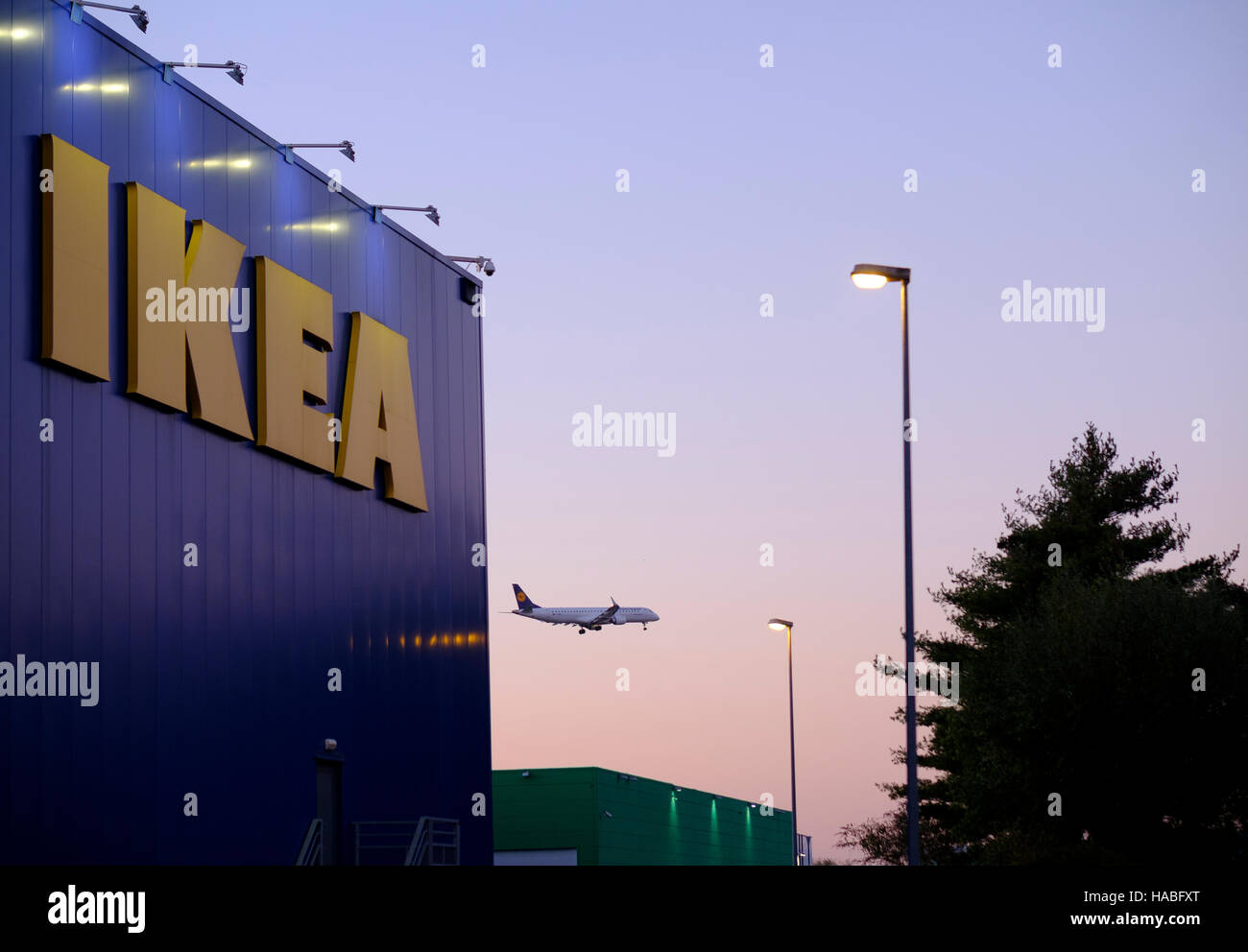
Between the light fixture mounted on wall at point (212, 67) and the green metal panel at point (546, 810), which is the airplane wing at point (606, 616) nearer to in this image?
the green metal panel at point (546, 810)

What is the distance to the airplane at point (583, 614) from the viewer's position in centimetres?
10058

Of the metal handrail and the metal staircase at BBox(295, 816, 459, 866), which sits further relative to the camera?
the metal staircase at BBox(295, 816, 459, 866)

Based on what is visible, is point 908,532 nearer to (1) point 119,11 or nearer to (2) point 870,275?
(2) point 870,275

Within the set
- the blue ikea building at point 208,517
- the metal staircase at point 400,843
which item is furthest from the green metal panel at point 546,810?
the metal staircase at point 400,843

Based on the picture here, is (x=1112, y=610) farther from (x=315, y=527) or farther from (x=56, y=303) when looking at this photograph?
(x=56, y=303)

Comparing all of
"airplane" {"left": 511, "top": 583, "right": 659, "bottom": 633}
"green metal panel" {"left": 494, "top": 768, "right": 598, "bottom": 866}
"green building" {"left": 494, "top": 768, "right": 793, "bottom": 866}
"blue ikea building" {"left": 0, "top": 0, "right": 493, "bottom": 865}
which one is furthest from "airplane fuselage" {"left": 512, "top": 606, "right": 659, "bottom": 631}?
"blue ikea building" {"left": 0, "top": 0, "right": 493, "bottom": 865}

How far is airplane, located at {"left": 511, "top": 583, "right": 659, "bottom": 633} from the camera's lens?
101 meters

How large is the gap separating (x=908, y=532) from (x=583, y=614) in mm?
81991

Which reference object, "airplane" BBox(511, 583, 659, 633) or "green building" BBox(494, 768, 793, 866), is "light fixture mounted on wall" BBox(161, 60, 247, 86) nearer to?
"green building" BBox(494, 768, 793, 866)

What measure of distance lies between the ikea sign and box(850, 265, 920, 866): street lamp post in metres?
9.29

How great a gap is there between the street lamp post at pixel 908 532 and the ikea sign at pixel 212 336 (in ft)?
30.5

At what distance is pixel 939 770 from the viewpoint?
208ft

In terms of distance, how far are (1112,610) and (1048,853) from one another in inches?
265
